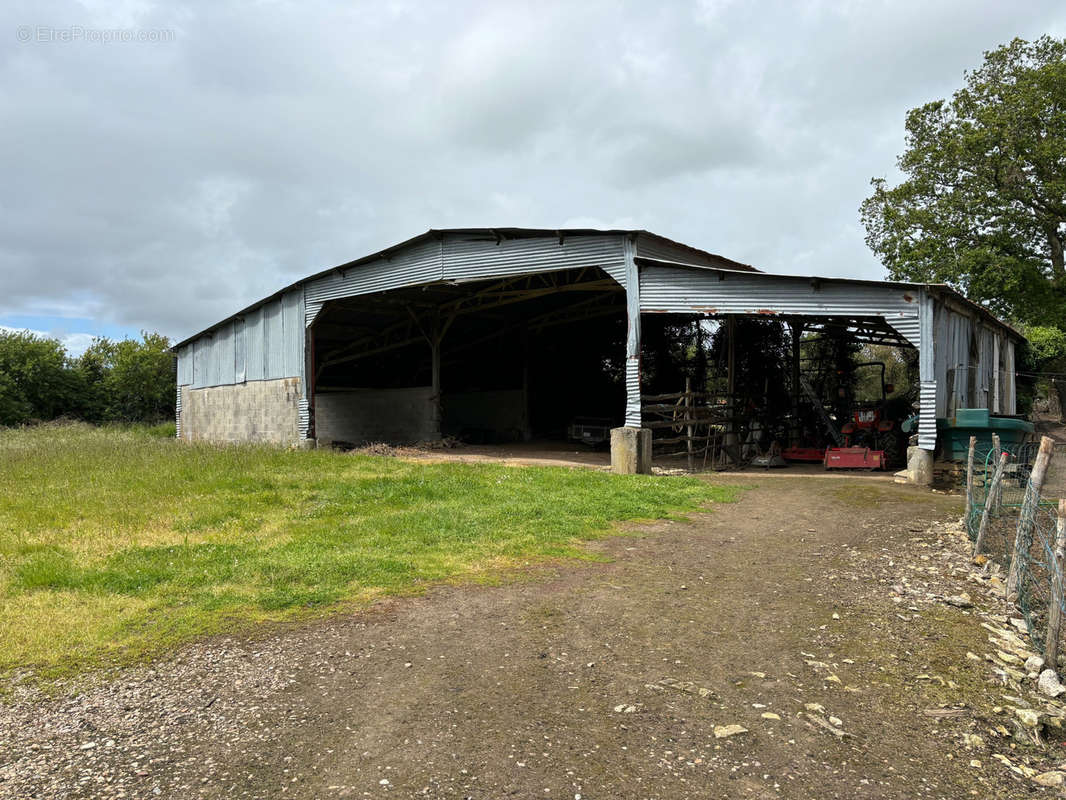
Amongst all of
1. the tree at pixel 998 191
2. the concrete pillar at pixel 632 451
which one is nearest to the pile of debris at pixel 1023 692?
the concrete pillar at pixel 632 451

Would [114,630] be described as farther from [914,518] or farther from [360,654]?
[914,518]

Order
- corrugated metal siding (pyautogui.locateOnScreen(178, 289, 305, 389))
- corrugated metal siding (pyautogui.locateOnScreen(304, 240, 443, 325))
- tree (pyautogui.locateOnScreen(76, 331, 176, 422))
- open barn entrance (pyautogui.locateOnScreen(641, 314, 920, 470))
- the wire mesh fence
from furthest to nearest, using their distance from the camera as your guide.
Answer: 1. tree (pyautogui.locateOnScreen(76, 331, 176, 422))
2. corrugated metal siding (pyautogui.locateOnScreen(178, 289, 305, 389))
3. corrugated metal siding (pyautogui.locateOnScreen(304, 240, 443, 325))
4. open barn entrance (pyautogui.locateOnScreen(641, 314, 920, 470))
5. the wire mesh fence

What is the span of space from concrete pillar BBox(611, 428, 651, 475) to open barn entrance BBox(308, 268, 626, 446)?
326 inches

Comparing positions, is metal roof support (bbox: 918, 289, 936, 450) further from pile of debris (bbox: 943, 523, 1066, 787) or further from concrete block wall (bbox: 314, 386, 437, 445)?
concrete block wall (bbox: 314, 386, 437, 445)

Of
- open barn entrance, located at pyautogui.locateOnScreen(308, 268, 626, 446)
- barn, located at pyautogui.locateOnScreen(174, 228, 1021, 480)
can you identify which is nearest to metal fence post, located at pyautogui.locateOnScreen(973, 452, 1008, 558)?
barn, located at pyautogui.locateOnScreen(174, 228, 1021, 480)

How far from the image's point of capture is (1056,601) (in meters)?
4.31

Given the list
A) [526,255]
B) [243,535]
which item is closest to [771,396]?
[526,255]

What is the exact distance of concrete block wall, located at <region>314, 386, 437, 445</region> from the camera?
80.1ft

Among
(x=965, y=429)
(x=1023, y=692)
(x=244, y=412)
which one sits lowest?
(x=1023, y=692)

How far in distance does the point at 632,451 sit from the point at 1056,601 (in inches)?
390

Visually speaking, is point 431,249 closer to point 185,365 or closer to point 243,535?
point 243,535

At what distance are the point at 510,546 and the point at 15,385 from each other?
36888 mm

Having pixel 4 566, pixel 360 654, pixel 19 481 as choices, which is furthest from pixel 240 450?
pixel 360 654

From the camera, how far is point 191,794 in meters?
3.06
